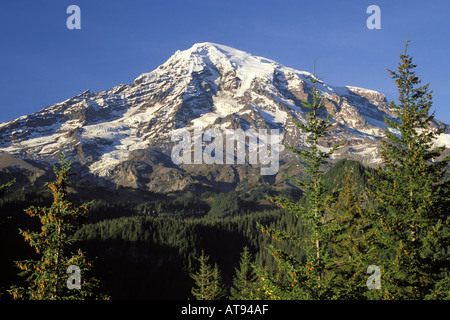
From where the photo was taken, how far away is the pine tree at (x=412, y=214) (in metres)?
23.5

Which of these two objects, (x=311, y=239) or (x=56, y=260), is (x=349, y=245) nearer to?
(x=311, y=239)

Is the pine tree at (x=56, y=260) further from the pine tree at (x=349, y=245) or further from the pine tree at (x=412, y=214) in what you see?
the pine tree at (x=412, y=214)

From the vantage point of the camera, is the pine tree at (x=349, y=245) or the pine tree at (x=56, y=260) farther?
the pine tree at (x=56, y=260)

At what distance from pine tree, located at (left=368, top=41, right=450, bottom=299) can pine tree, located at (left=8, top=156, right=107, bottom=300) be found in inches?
721

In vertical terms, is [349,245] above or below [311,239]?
below

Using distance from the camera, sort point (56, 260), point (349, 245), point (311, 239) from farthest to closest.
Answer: point (349, 245), point (56, 260), point (311, 239)

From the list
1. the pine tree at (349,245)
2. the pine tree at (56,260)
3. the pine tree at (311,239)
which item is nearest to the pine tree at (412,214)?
the pine tree at (349,245)

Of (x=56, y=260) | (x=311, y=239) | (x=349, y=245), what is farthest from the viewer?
(x=349, y=245)

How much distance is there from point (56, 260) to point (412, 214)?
22810 mm

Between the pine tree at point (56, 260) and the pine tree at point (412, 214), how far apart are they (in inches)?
721

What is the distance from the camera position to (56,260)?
2391 centimetres

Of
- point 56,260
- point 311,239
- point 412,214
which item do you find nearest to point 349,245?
point 412,214
